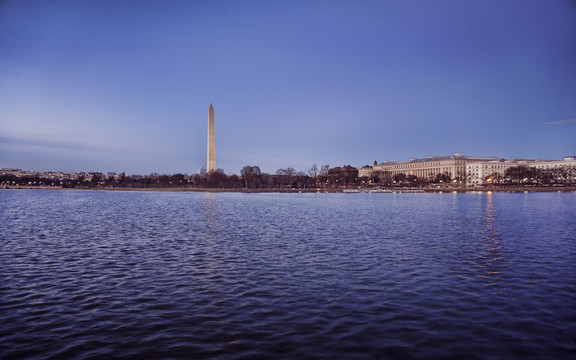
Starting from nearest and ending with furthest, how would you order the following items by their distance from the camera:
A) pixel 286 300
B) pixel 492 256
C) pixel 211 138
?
pixel 286 300, pixel 492 256, pixel 211 138

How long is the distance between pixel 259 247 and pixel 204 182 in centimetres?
17147

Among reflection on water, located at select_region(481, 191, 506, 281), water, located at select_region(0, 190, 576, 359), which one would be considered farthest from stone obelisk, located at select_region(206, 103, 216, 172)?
reflection on water, located at select_region(481, 191, 506, 281)

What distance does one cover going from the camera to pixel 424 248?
68.4 ft

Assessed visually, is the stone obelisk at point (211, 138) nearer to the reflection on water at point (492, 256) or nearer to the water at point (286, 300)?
the water at point (286, 300)

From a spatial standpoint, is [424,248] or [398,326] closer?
[398,326]

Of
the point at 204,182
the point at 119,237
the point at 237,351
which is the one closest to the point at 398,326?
the point at 237,351

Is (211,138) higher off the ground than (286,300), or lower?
higher

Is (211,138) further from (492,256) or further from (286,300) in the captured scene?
(286,300)

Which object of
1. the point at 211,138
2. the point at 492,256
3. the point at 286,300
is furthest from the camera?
the point at 211,138

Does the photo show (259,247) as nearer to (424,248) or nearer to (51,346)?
(424,248)

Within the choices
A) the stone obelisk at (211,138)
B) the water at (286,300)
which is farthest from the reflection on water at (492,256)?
the stone obelisk at (211,138)

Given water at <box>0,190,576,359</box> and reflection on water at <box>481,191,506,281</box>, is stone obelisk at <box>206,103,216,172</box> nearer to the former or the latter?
water at <box>0,190,576,359</box>

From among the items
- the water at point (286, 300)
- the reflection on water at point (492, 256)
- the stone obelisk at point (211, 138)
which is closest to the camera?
the water at point (286, 300)

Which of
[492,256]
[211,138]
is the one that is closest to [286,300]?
[492,256]
